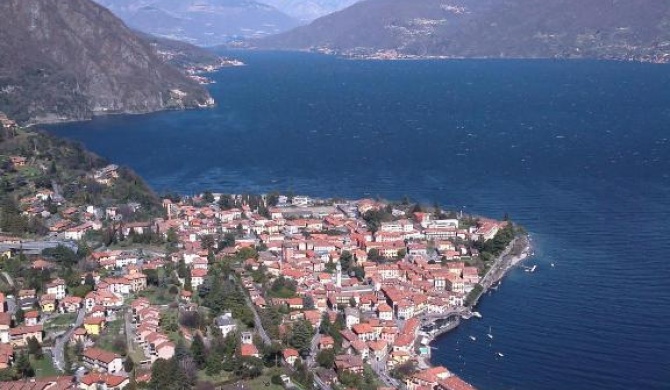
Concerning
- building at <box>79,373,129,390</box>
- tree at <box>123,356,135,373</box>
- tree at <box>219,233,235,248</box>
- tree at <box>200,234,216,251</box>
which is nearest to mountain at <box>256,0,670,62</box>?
tree at <box>219,233,235,248</box>

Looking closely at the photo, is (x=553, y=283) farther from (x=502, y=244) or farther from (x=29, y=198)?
(x=29, y=198)

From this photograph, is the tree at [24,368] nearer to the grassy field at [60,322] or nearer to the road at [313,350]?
the grassy field at [60,322]

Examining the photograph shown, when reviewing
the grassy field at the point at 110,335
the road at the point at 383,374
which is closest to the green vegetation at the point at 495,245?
the road at the point at 383,374

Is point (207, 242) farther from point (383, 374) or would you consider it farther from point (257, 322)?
point (383, 374)

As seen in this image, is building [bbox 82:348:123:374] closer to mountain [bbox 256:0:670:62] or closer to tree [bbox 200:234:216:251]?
tree [bbox 200:234:216:251]

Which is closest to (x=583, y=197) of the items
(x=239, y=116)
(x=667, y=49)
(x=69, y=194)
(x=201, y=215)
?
(x=201, y=215)

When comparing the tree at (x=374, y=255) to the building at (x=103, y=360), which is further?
the tree at (x=374, y=255)

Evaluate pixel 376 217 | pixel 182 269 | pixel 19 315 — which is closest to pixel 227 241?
pixel 182 269

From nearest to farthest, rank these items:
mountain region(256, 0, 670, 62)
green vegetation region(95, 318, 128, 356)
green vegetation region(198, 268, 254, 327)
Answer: green vegetation region(95, 318, 128, 356), green vegetation region(198, 268, 254, 327), mountain region(256, 0, 670, 62)
